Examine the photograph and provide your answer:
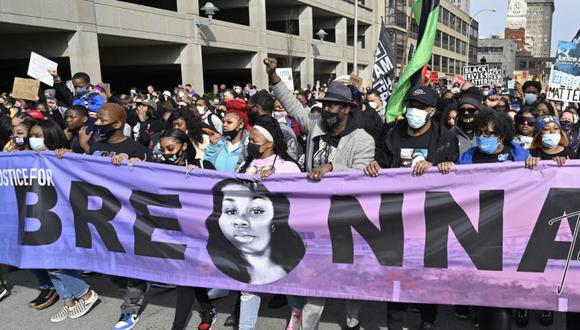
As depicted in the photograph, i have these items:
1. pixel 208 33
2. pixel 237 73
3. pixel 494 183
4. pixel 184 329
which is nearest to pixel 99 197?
pixel 184 329

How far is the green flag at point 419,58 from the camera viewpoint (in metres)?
4.05

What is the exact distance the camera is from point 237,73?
1332 inches

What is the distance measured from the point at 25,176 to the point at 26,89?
11.2ft

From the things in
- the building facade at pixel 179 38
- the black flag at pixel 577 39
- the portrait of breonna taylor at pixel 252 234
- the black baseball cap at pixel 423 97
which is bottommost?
the portrait of breonna taylor at pixel 252 234

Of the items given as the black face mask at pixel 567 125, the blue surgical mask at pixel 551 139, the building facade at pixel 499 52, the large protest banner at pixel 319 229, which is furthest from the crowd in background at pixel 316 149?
the building facade at pixel 499 52

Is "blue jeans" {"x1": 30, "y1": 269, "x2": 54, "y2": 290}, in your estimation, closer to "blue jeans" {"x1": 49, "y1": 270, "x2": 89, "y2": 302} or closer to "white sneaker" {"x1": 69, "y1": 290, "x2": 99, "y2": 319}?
"blue jeans" {"x1": 49, "y1": 270, "x2": 89, "y2": 302}

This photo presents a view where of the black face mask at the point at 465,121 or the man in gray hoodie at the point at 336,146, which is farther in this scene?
the black face mask at the point at 465,121

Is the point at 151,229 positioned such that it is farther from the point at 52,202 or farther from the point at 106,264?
the point at 52,202

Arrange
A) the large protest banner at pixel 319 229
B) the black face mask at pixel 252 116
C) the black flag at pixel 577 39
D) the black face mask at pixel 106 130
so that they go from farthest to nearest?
the black flag at pixel 577 39
the black face mask at pixel 252 116
the black face mask at pixel 106 130
the large protest banner at pixel 319 229

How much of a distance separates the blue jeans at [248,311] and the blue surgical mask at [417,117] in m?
1.71

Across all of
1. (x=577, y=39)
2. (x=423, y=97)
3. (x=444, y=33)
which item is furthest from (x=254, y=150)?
(x=444, y=33)

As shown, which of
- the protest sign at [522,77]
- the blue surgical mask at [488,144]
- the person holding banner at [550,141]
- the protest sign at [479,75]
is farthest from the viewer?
the protest sign at [522,77]

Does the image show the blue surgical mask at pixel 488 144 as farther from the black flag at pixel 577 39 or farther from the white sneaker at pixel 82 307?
the black flag at pixel 577 39

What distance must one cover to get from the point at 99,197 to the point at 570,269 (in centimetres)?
354
